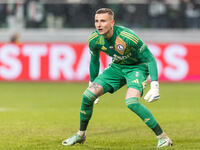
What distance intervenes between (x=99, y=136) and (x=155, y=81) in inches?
69.4

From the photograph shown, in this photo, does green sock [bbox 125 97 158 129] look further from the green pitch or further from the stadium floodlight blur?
the stadium floodlight blur

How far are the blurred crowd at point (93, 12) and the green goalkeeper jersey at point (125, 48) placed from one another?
1594 cm

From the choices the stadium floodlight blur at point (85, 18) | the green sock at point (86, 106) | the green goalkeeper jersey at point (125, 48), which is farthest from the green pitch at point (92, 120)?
the stadium floodlight blur at point (85, 18)

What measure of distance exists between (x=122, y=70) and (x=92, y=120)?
3.25m

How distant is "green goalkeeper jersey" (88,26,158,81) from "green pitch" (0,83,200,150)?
3.84 ft

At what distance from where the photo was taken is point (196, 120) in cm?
1068

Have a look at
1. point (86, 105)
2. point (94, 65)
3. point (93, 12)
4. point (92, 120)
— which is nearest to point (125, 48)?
point (94, 65)

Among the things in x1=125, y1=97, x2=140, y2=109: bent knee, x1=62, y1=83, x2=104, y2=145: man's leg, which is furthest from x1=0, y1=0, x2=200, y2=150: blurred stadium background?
x1=125, y1=97, x2=140, y2=109: bent knee

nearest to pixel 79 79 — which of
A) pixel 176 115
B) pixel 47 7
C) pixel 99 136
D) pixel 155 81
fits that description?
pixel 47 7

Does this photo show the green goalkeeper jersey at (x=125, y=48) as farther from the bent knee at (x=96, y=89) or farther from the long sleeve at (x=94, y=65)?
the bent knee at (x=96, y=89)

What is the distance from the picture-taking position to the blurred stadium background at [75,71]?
8906 mm

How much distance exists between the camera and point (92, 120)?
10.8 meters

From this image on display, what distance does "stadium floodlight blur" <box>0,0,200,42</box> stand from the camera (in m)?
23.8

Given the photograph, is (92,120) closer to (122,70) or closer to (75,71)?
(122,70)
